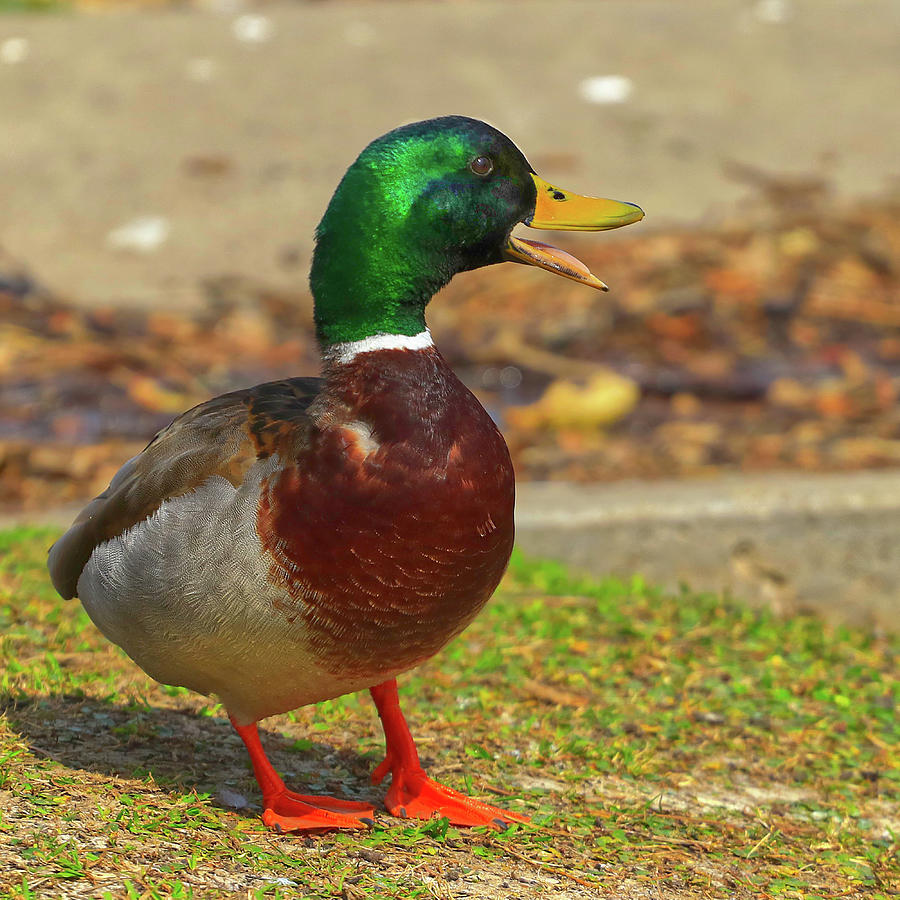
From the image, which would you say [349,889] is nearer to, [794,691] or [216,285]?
[794,691]

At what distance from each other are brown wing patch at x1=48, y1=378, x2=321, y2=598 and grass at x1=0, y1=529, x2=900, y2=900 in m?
0.51

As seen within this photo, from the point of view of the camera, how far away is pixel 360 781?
138 inches

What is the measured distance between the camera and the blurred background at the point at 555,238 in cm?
694

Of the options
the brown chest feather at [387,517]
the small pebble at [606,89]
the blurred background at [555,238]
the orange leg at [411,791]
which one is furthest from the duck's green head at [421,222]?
the small pebble at [606,89]

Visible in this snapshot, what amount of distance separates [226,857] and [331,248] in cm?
128

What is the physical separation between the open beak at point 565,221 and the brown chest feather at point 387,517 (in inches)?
12.8

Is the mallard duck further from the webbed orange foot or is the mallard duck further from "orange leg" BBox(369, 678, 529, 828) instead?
"orange leg" BBox(369, 678, 529, 828)

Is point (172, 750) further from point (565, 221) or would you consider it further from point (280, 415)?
point (565, 221)

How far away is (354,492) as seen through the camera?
282cm

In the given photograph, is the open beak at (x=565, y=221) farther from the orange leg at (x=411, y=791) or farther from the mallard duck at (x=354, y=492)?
the orange leg at (x=411, y=791)

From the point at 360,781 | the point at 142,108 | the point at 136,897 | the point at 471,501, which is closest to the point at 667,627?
the point at 360,781

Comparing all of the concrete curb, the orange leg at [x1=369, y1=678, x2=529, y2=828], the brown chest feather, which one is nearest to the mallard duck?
the brown chest feather

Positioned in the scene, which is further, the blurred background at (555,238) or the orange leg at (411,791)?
the blurred background at (555,238)

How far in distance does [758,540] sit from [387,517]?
8.83 ft
